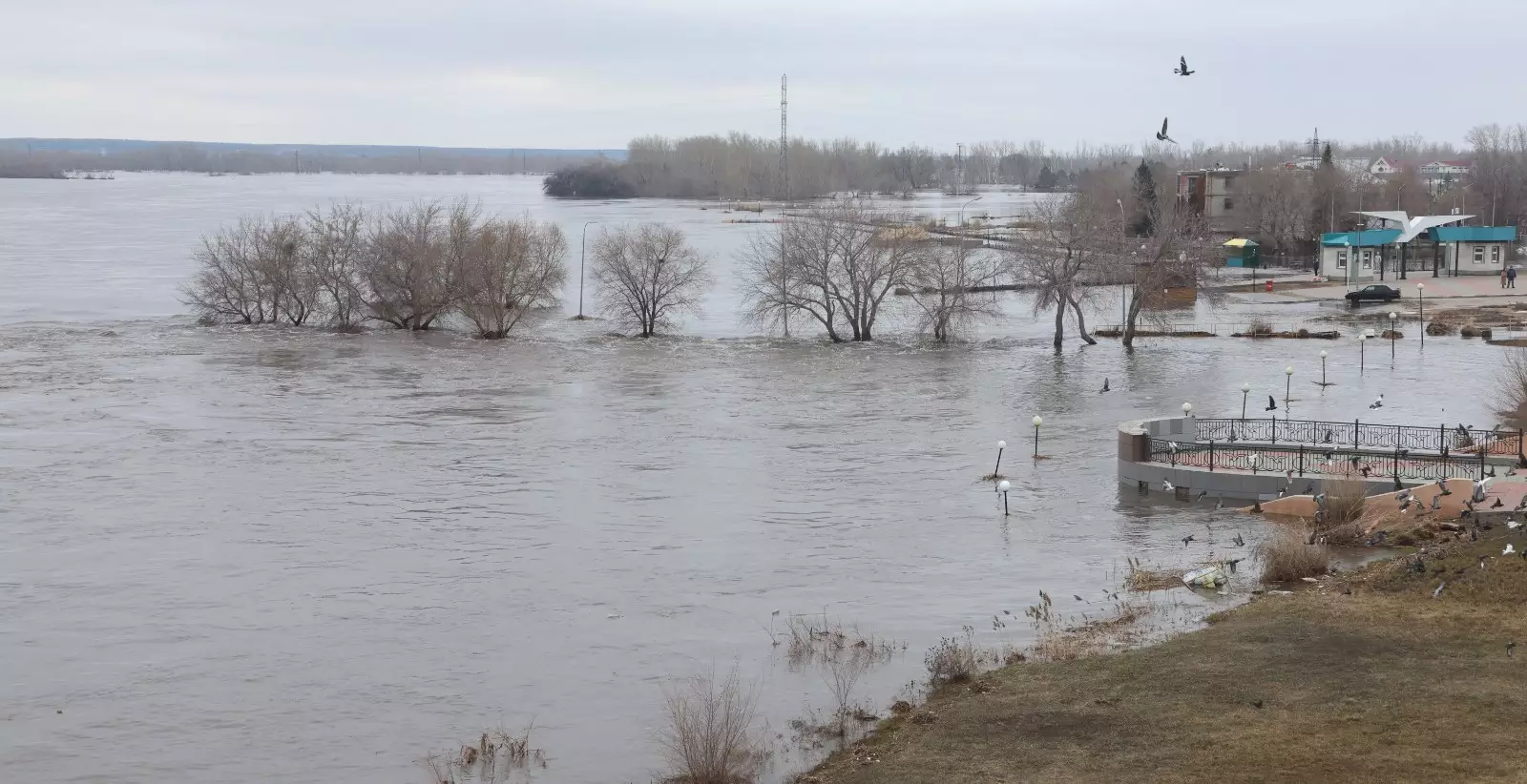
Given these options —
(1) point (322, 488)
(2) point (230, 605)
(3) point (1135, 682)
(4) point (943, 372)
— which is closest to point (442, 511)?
(1) point (322, 488)

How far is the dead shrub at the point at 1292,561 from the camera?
22.9 m

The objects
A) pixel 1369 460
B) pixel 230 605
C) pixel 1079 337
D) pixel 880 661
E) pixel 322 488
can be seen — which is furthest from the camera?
pixel 1079 337

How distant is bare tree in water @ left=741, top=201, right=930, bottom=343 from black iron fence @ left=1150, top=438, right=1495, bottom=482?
30.3 meters

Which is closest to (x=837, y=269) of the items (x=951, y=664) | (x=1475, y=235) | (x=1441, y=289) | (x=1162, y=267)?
(x=1162, y=267)

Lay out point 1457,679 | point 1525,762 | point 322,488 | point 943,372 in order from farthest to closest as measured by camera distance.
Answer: point 943,372, point 322,488, point 1457,679, point 1525,762

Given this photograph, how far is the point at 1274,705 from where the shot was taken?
55.8 feet

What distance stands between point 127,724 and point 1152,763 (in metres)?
12.2

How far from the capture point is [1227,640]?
64.3 feet

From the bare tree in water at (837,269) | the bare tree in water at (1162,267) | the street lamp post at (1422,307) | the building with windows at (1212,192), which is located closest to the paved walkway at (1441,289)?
the street lamp post at (1422,307)

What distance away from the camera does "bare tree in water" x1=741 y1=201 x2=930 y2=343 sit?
62438mm

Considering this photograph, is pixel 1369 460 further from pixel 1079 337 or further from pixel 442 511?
pixel 1079 337

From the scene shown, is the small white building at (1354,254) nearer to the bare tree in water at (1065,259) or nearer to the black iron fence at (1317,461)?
the bare tree in water at (1065,259)

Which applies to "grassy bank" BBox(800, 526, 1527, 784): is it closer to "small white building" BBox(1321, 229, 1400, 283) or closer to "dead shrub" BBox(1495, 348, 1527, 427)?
"dead shrub" BBox(1495, 348, 1527, 427)

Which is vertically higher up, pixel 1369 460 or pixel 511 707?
pixel 1369 460
